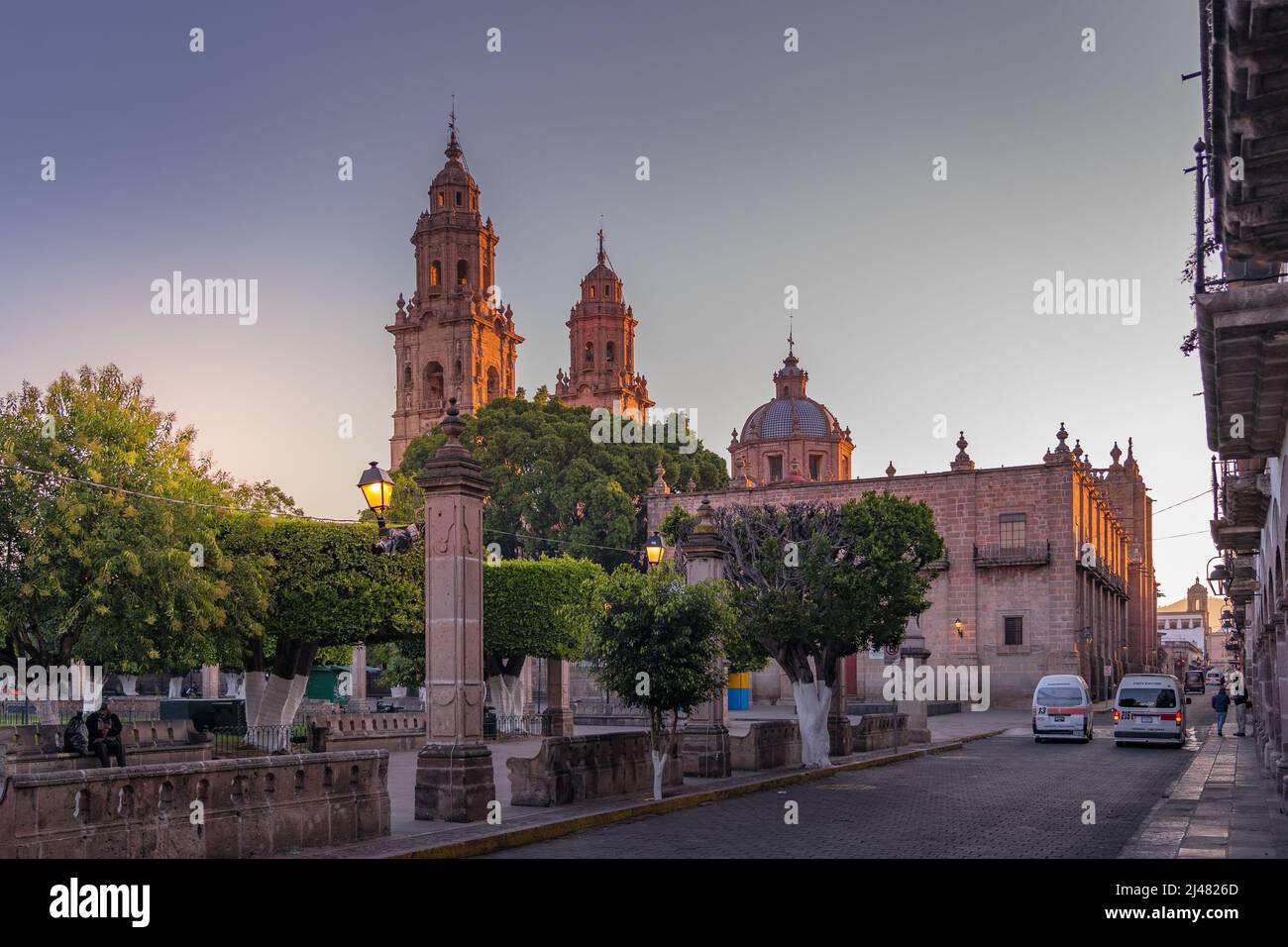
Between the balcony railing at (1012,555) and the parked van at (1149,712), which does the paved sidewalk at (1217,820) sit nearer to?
the parked van at (1149,712)

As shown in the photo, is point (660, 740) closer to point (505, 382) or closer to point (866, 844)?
point (866, 844)

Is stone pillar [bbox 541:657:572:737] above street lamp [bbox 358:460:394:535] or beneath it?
beneath

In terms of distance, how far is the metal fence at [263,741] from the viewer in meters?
28.8

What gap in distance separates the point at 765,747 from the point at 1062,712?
12941mm

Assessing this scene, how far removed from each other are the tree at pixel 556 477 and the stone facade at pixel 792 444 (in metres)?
19.5

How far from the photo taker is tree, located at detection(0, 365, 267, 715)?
2505 cm

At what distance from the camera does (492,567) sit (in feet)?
123

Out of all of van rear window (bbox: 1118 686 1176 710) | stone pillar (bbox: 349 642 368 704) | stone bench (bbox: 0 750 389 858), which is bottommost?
stone pillar (bbox: 349 642 368 704)

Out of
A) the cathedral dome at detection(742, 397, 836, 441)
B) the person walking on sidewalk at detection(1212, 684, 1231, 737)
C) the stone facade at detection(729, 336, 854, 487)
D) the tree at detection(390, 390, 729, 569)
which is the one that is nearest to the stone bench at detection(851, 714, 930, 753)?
the person walking on sidewalk at detection(1212, 684, 1231, 737)

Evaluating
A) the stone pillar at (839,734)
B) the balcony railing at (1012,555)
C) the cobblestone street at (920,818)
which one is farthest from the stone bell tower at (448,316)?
the cobblestone street at (920,818)

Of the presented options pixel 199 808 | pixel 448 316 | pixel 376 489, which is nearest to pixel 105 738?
pixel 376 489

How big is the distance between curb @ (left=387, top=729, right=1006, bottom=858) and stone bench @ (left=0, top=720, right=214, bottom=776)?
7.35 meters

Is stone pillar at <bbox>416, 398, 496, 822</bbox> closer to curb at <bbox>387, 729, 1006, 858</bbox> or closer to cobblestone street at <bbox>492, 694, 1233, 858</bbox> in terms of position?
curb at <bbox>387, 729, 1006, 858</bbox>
